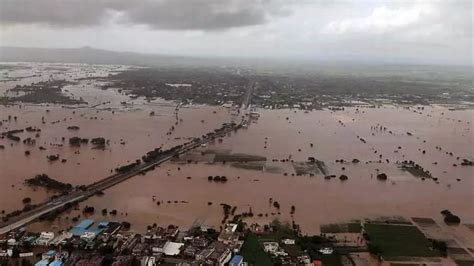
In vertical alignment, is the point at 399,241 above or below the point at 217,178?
below

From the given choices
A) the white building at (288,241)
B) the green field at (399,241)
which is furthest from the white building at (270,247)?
the green field at (399,241)

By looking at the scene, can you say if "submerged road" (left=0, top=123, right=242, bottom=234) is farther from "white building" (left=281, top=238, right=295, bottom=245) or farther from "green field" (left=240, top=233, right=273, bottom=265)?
"white building" (left=281, top=238, right=295, bottom=245)

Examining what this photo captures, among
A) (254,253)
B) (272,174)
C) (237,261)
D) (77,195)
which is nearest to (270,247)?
(254,253)

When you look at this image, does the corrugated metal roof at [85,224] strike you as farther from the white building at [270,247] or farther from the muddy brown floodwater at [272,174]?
the white building at [270,247]

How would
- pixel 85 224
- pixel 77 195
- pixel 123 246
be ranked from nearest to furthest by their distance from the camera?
1. pixel 123 246
2. pixel 85 224
3. pixel 77 195

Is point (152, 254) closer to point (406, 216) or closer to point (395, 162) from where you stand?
point (406, 216)

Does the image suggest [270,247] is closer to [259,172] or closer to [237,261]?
[237,261]
